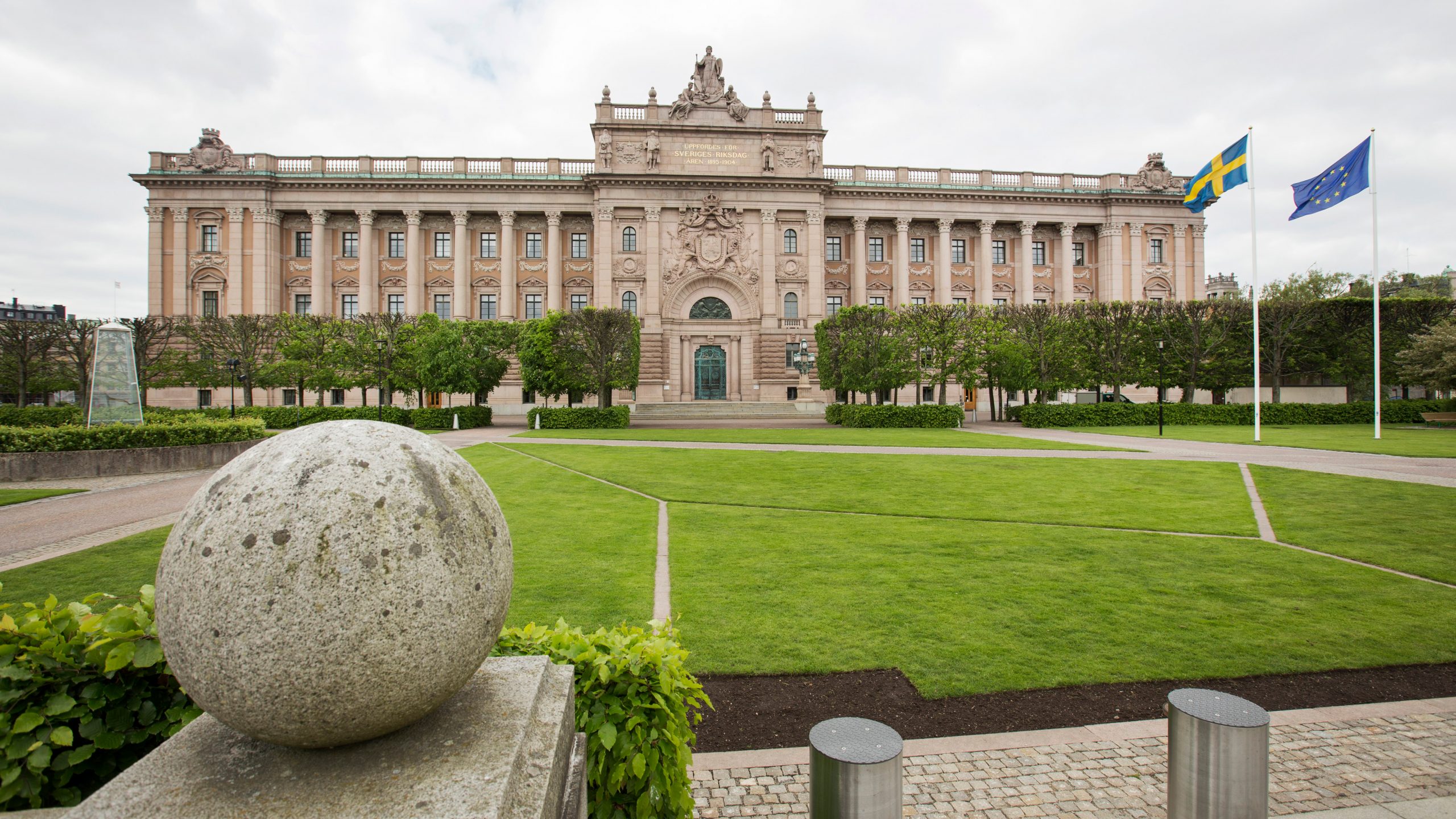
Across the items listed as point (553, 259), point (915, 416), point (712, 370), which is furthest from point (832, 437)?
point (553, 259)

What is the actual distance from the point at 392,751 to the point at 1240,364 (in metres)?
51.4

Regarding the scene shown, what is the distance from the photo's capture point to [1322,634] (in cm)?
621

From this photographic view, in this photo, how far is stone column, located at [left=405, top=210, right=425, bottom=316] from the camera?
55969mm

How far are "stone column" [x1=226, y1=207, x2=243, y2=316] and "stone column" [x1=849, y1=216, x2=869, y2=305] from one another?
51.9m

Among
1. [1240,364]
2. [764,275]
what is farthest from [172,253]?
[1240,364]

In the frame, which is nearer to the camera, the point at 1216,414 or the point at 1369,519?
the point at 1369,519

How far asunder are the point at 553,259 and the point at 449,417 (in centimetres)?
2302

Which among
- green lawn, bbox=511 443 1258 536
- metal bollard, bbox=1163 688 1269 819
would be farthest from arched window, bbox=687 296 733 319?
metal bollard, bbox=1163 688 1269 819

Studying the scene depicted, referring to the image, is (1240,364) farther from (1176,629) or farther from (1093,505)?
(1176,629)

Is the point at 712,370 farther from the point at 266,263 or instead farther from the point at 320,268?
the point at 266,263

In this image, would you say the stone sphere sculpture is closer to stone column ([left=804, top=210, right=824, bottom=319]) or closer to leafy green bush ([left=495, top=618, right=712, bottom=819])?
leafy green bush ([left=495, top=618, right=712, bottom=819])

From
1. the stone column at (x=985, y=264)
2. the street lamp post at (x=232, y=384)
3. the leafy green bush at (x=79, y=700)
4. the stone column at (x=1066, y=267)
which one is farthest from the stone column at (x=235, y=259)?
the stone column at (x=1066, y=267)

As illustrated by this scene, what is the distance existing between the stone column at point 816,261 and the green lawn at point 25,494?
46809mm

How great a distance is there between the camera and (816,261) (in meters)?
55.0
